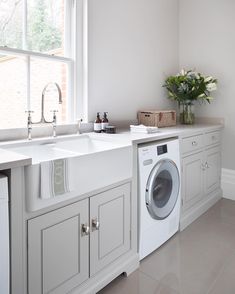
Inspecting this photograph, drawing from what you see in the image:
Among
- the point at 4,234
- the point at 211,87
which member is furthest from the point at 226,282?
the point at 211,87

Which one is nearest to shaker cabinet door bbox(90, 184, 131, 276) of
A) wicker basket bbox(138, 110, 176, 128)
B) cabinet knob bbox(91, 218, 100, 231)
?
cabinet knob bbox(91, 218, 100, 231)

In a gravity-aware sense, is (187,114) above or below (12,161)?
above

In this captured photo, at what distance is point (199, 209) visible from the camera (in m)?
3.07

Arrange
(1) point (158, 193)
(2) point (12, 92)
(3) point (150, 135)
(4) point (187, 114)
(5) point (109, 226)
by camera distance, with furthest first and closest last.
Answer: (4) point (187, 114)
(1) point (158, 193)
(3) point (150, 135)
(2) point (12, 92)
(5) point (109, 226)

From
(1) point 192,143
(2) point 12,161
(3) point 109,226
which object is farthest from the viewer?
(1) point 192,143

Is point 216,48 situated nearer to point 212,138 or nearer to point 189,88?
point 189,88

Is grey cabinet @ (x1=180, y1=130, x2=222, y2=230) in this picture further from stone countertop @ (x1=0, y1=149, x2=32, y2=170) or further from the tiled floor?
stone countertop @ (x1=0, y1=149, x2=32, y2=170)

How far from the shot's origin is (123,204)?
1949mm

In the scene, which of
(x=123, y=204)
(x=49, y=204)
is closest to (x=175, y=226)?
(x=123, y=204)

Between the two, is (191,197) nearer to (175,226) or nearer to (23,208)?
(175,226)

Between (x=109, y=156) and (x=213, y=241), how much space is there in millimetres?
1422

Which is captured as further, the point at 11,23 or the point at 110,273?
the point at 11,23

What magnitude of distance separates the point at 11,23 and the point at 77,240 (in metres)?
1.64

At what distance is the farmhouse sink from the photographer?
133cm
